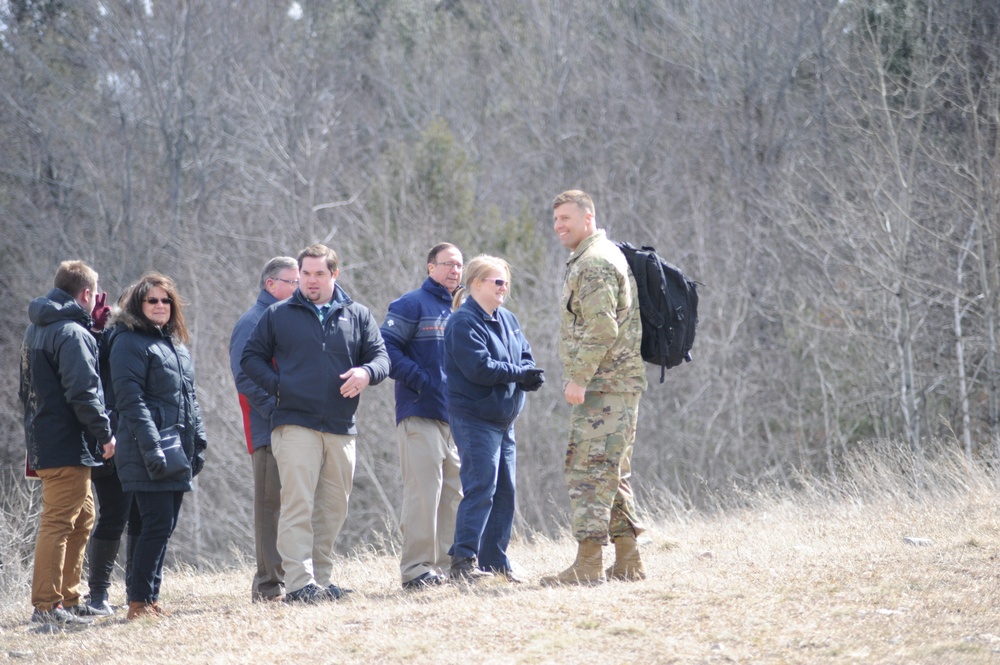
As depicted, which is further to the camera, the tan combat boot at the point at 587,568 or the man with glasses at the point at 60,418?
the man with glasses at the point at 60,418

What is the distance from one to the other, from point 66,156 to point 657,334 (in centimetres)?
2421

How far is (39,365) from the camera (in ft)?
Answer: 19.7

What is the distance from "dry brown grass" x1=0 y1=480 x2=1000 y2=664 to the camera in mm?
4613

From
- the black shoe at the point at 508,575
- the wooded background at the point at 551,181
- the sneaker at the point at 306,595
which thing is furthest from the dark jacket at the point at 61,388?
the wooded background at the point at 551,181

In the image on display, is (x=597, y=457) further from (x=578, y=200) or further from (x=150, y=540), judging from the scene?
(x=150, y=540)

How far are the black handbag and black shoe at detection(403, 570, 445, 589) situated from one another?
142 cm

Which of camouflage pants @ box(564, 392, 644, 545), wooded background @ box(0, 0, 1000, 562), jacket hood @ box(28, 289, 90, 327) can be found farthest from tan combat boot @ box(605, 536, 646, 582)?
wooded background @ box(0, 0, 1000, 562)

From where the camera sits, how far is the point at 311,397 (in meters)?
5.91

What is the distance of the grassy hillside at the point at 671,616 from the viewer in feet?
15.2

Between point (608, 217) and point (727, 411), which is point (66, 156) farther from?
point (727, 411)

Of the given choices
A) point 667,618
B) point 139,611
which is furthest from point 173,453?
point 667,618

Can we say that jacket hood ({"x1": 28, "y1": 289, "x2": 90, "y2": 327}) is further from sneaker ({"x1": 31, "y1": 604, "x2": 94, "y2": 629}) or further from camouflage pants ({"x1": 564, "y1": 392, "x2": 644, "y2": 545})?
camouflage pants ({"x1": 564, "y1": 392, "x2": 644, "y2": 545})

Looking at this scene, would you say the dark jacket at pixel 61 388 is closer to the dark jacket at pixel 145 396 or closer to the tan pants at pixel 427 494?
the dark jacket at pixel 145 396

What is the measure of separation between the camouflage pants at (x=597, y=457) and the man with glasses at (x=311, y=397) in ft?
3.94
